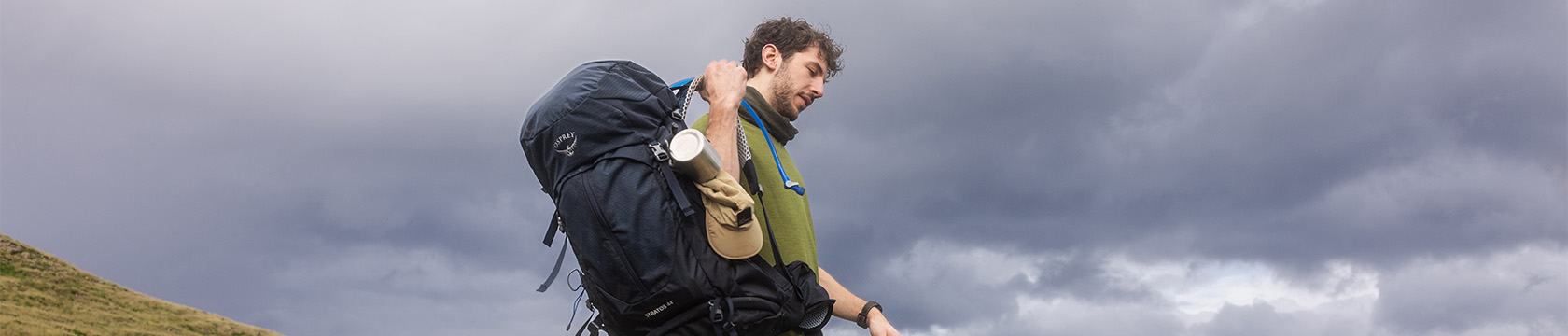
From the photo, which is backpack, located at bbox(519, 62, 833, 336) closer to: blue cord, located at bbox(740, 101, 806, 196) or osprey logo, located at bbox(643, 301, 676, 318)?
osprey logo, located at bbox(643, 301, 676, 318)

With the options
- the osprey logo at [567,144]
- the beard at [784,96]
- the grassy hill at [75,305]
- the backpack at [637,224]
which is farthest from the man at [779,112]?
the grassy hill at [75,305]

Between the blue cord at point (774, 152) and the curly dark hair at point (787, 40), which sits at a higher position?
the curly dark hair at point (787, 40)

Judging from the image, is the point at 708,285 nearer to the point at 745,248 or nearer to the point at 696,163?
the point at 745,248

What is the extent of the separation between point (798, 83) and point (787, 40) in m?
0.28

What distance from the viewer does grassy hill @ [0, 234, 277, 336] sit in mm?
53253

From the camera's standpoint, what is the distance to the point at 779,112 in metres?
5.16

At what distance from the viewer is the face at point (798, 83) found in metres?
5.14

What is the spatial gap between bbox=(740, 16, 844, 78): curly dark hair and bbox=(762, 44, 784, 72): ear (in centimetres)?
3

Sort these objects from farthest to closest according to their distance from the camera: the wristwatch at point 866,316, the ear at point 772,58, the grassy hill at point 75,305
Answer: the grassy hill at point 75,305, the ear at point 772,58, the wristwatch at point 866,316

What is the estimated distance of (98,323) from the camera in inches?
2221

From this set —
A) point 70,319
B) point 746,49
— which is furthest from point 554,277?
point 70,319

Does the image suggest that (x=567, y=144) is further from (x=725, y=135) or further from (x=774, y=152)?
(x=774, y=152)

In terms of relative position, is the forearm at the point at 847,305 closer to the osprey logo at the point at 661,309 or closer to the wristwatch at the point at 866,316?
the wristwatch at the point at 866,316

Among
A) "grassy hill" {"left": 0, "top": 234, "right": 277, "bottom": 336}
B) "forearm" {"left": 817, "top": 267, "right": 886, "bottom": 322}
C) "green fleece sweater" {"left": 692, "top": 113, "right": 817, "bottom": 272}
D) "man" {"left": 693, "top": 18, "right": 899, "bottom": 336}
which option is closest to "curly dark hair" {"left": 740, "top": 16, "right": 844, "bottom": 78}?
"man" {"left": 693, "top": 18, "right": 899, "bottom": 336}
